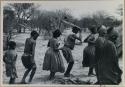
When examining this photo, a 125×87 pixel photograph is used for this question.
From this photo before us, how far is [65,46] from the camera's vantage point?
3.00 meters

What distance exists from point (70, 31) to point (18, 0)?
53 cm

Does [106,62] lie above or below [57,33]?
below

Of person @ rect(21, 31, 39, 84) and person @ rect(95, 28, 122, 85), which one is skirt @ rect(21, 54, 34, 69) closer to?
person @ rect(21, 31, 39, 84)

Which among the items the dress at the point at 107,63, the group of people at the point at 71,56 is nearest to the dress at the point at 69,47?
the group of people at the point at 71,56

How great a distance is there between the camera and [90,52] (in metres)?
2.98

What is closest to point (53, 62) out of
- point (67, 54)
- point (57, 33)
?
point (67, 54)

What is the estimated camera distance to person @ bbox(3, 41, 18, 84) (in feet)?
9.86

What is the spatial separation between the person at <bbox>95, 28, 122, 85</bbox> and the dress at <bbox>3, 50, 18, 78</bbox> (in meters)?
0.70

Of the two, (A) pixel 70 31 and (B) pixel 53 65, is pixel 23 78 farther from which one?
(A) pixel 70 31

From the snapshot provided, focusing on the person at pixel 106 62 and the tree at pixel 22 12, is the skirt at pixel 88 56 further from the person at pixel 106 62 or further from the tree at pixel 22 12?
the tree at pixel 22 12

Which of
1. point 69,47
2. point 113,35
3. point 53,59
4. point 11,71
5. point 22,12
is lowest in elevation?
point 11,71

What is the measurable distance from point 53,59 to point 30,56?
0.20 m

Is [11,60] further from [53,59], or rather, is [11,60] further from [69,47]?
[69,47]

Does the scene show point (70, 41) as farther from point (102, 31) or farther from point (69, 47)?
point (102, 31)
